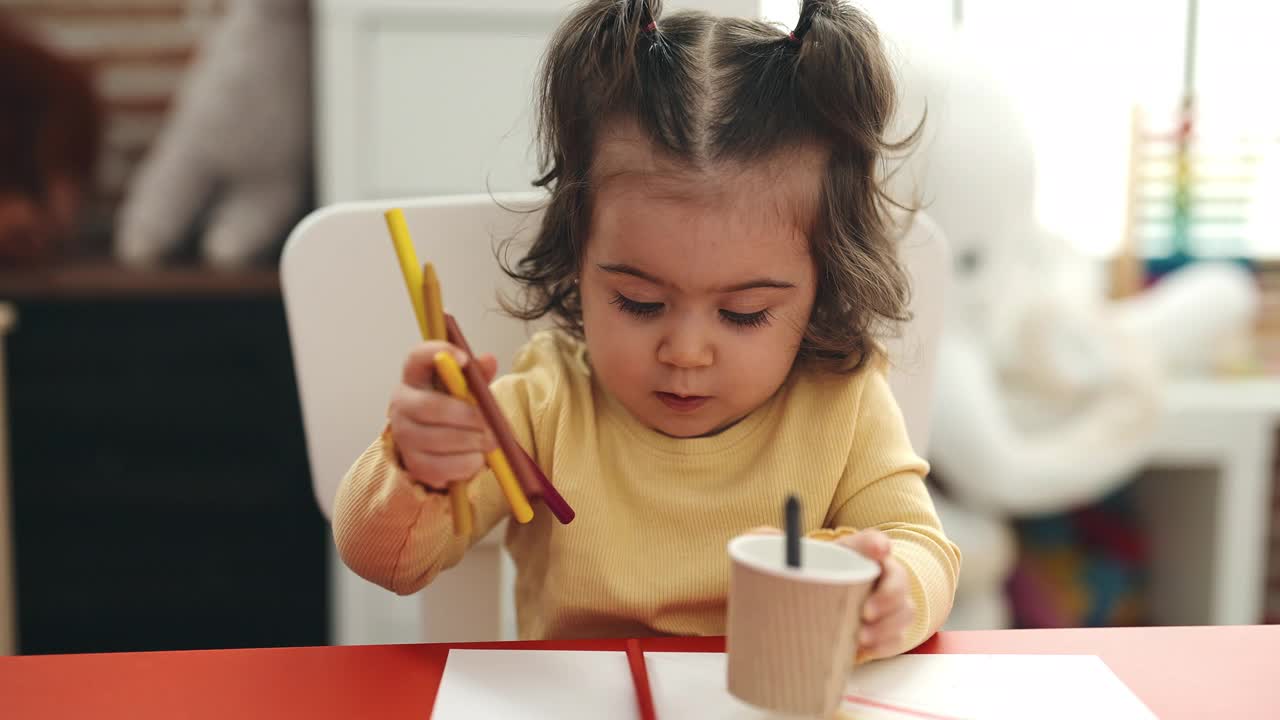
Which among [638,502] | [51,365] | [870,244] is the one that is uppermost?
[870,244]

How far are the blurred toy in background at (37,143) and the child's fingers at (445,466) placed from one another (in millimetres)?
1529

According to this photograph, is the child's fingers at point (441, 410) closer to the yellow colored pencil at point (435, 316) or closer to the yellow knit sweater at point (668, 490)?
the yellow colored pencil at point (435, 316)

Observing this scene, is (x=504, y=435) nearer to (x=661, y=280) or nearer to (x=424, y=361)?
(x=424, y=361)

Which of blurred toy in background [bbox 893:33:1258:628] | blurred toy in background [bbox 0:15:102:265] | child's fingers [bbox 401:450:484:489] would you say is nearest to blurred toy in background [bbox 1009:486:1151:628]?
blurred toy in background [bbox 893:33:1258:628]

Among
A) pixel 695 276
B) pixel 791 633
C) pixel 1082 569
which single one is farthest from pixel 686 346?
pixel 1082 569

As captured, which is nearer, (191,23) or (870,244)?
(870,244)

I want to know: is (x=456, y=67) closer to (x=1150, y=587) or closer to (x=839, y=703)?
(x=839, y=703)

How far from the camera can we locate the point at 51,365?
1879mm

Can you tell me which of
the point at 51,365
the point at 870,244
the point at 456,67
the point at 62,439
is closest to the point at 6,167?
the point at 51,365

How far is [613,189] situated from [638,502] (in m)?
0.23

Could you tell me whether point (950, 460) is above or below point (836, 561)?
below

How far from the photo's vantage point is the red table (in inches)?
20.7

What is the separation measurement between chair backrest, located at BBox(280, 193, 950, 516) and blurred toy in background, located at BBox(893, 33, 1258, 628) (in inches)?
40.3

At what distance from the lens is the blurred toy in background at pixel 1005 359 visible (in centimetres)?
188
